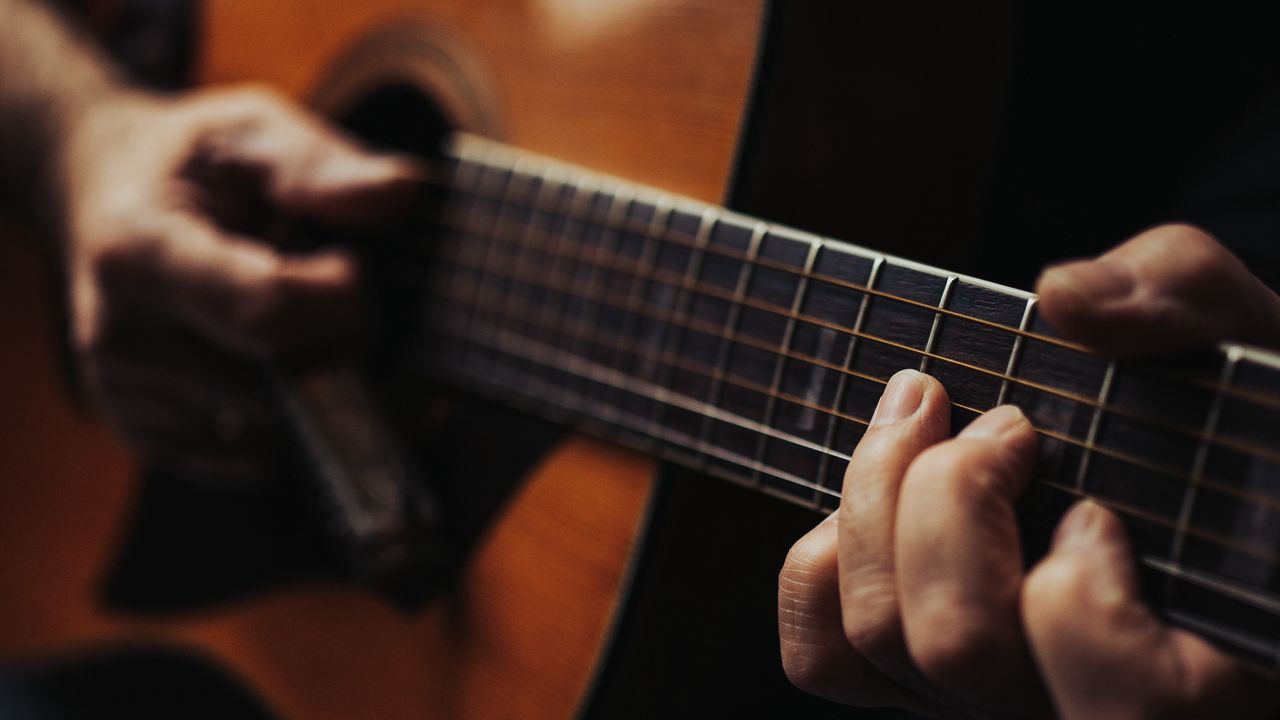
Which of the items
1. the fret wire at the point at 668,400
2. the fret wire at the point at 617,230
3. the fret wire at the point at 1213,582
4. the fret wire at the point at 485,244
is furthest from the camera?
the fret wire at the point at 485,244

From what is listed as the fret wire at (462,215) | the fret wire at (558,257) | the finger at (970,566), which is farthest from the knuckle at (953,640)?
the fret wire at (462,215)

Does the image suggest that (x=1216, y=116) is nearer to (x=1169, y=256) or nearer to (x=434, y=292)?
(x=1169, y=256)

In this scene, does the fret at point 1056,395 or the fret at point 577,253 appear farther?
the fret at point 577,253

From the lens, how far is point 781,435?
431 mm

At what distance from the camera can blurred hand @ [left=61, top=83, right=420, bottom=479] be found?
Result: 0.66 m

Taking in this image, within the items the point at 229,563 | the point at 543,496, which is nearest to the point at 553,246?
the point at 543,496

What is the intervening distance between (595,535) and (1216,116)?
17.0 inches

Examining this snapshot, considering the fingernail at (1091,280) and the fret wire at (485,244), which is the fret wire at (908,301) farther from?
the fret wire at (485,244)

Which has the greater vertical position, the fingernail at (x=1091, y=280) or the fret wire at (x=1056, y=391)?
the fingernail at (x=1091, y=280)

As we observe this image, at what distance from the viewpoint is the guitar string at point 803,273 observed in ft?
1.01

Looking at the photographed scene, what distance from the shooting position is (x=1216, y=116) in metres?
0.52

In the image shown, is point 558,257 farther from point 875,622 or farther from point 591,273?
point 875,622

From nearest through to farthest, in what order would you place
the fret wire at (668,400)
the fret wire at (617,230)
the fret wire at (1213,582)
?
the fret wire at (1213,582) < the fret wire at (668,400) < the fret wire at (617,230)

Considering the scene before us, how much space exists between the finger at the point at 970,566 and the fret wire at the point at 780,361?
11 cm
